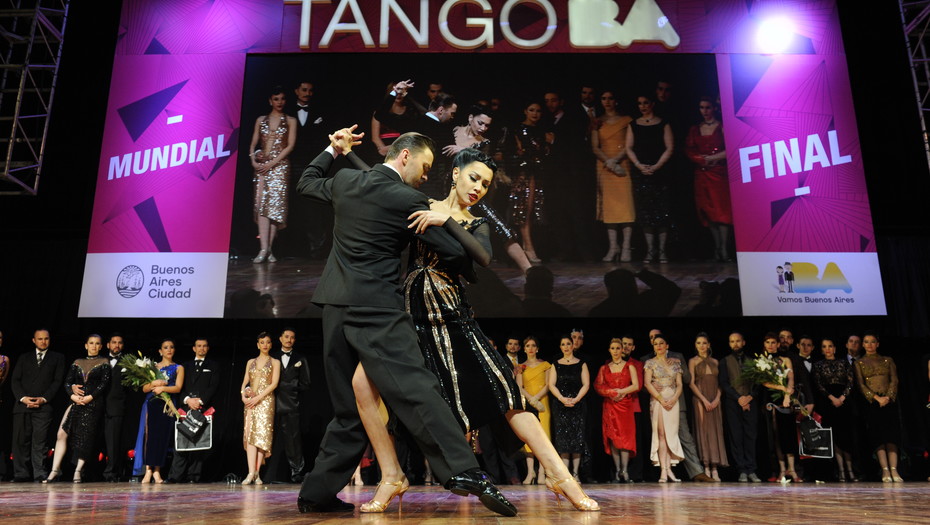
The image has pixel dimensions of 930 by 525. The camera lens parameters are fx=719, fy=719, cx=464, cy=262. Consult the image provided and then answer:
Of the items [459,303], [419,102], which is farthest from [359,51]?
[459,303]

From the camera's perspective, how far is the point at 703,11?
770 cm

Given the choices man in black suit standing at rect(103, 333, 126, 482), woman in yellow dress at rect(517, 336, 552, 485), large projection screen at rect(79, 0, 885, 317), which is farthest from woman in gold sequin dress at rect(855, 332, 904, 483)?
man in black suit standing at rect(103, 333, 126, 482)

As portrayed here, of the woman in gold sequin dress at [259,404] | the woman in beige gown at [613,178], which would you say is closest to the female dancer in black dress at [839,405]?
the woman in beige gown at [613,178]

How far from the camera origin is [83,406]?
6898 millimetres

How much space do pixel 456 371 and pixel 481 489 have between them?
445 millimetres

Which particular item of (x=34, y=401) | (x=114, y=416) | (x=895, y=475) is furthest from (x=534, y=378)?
(x=34, y=401)

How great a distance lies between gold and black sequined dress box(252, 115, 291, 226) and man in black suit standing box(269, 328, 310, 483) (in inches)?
45.8

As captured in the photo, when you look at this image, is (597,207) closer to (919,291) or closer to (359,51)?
(359,51)

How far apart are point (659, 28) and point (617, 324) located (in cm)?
317

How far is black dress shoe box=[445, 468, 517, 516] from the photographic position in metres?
2.15

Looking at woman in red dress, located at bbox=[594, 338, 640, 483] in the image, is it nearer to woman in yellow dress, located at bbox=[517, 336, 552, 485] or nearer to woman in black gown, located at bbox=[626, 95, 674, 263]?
woman in yellow dress, located at bbox=[517, 336, 552, 485]

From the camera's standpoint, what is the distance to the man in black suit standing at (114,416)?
270 inches

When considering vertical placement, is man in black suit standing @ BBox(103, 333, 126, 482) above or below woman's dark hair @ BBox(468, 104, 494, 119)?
below

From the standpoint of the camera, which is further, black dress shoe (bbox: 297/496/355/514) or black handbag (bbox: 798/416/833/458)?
black handbag (bbox: 798/416/833/458)
